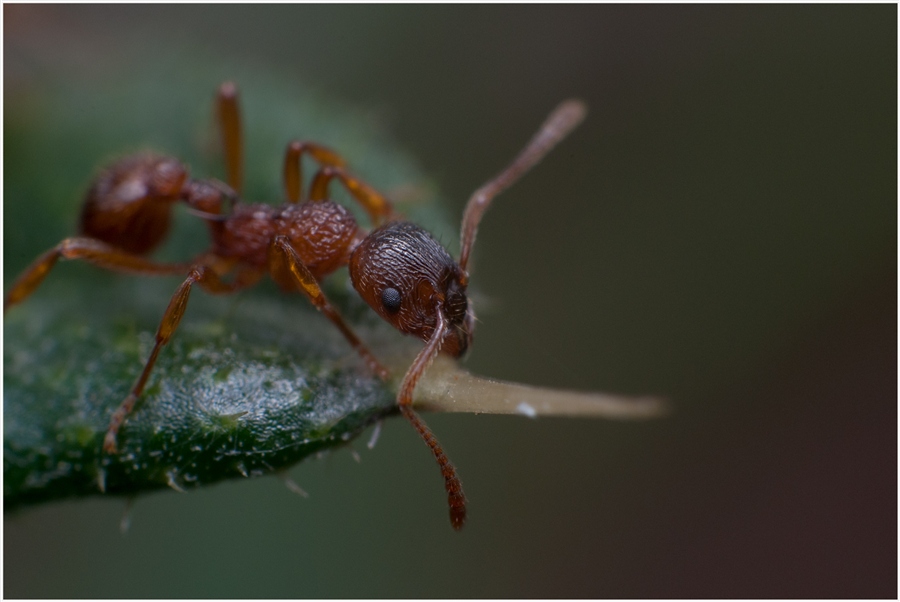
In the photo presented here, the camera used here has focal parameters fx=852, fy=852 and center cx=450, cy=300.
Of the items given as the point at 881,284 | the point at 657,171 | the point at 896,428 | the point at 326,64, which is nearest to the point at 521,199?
the point at 657,171

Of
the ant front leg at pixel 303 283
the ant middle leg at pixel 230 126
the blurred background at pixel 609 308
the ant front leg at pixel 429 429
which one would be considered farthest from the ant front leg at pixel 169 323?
the blurred background at pixel 609 308

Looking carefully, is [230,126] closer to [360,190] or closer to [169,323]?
[360,190]

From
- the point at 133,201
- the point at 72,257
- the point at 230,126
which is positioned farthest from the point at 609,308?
the point at 72,257

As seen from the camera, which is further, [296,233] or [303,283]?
[296,233]

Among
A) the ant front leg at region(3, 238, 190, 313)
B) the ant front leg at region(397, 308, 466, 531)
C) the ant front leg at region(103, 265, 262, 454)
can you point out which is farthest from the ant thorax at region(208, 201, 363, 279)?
the ant front leg at region(397, 308, 466, 531)

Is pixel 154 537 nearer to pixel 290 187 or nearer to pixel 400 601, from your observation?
pixel 400 601

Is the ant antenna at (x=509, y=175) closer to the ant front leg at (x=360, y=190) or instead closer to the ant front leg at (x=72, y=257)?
the ant front leg at (x=360, y=190)
